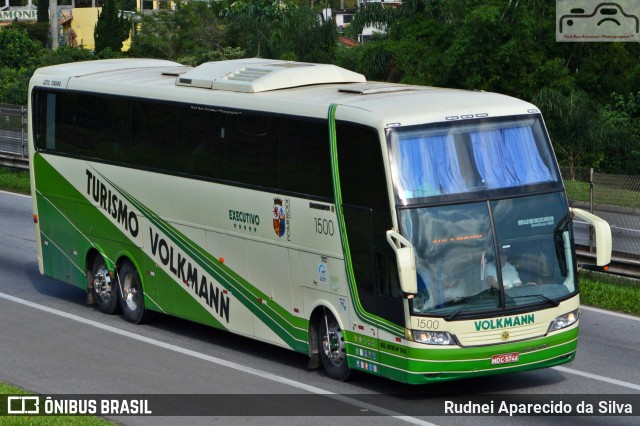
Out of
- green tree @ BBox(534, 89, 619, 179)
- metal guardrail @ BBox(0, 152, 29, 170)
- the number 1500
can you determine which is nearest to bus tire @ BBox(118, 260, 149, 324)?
the number 1500

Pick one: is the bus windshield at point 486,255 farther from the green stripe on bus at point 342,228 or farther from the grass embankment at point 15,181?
the grass embankment at point 15,181

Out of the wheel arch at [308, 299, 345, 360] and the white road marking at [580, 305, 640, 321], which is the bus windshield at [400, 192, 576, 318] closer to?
the wheel arch at [308, 299, 345, 360]

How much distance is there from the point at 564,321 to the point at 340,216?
2.73 metres

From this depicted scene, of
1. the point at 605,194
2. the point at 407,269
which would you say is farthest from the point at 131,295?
the point at 605,194

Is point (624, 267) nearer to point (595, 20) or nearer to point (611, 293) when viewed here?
point (611, 293)

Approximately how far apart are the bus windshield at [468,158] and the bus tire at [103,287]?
7.12m

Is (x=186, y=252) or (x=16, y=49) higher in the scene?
(x=186, y=252)

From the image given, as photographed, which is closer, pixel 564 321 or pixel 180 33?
pixel 564 321

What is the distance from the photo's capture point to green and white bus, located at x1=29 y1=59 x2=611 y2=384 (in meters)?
12.6

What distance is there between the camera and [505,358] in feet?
41.9

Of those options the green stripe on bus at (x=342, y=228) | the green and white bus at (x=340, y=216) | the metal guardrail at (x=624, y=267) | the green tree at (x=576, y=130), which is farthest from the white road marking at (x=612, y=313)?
the green tree at (x=576, y=130)

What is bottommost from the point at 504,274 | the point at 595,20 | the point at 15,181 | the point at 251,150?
the point at 15,181

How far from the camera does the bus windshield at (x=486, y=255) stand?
41.1 ft

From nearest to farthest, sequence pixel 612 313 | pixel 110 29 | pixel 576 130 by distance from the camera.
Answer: pixel 612 313 < pixel 576 130 < pixel 110 29
